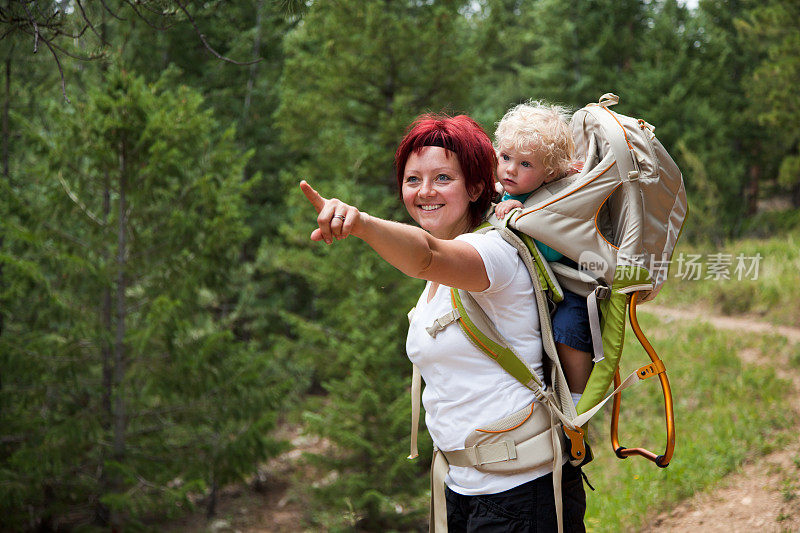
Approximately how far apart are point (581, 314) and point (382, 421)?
5634 millimetres

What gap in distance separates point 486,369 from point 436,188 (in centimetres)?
54

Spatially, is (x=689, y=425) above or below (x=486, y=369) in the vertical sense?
below

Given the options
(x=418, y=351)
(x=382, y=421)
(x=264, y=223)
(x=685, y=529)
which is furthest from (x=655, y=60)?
(x=418, y=351)

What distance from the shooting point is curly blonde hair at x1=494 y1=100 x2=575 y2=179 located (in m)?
1.99

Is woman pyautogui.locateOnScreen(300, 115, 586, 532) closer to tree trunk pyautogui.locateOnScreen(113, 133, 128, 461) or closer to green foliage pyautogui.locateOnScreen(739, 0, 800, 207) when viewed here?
tree trunk pyautogui.locateOnScreen(113, 133, 128, 461)

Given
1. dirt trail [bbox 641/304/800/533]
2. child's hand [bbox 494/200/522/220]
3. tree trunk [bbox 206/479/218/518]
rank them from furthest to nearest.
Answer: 1. tree trunk [bbox 206/479/218/518]
2. dirt trail [bbox 641/304/800/533]
3. child's hand [bbox 494/200/522/220]

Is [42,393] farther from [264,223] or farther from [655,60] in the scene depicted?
[655,60]

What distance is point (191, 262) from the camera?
6.48 metres

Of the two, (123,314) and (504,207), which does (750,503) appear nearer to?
(504,207)

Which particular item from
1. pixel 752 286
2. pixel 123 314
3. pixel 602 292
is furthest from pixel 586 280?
pixel 752 286

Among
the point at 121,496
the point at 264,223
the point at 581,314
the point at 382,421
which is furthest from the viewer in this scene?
the point at 264,223

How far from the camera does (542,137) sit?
1987 mm

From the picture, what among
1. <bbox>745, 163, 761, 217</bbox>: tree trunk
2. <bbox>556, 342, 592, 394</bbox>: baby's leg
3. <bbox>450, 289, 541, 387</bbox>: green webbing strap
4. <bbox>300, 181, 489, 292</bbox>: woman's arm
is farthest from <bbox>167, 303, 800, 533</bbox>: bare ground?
<bbox>745, 163, 761, 217</bbox>: tree trunk

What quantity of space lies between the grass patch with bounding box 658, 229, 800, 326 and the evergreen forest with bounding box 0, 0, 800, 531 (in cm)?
131
